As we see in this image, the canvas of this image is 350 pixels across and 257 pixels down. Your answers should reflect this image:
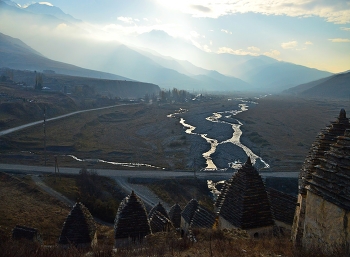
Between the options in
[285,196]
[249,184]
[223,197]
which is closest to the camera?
[249,184]

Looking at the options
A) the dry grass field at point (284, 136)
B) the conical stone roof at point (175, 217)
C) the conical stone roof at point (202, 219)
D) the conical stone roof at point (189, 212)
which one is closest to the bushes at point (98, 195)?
the conical stone roof at point (175, 217)

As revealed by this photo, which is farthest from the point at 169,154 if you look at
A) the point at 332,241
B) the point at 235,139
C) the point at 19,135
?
the point at 332,241

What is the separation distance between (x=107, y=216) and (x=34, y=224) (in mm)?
7272

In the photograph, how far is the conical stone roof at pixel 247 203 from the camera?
41.1 feet

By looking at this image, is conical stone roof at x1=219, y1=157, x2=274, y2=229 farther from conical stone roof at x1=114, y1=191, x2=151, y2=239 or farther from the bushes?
the bushes

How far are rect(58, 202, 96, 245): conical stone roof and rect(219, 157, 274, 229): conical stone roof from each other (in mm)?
7623

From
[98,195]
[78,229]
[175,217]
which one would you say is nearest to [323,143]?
[175,217]

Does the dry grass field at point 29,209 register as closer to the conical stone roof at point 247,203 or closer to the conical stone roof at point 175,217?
the conical stone roof at point 175,217

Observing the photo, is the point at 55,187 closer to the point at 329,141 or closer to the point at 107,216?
the point at 107,216

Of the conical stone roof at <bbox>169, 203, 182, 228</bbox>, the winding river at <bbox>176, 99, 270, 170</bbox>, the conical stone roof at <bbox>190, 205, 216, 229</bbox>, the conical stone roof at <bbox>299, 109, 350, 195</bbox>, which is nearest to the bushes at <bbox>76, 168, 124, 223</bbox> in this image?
the conical stone roof at <bbox>169, 203, 182, 228</bbox>

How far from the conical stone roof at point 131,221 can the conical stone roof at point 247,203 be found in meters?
4.39

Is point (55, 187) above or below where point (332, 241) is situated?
below

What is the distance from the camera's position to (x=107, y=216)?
29.7 m

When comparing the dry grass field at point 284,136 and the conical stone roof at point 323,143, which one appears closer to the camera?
the conical stone roof at point 323,143
